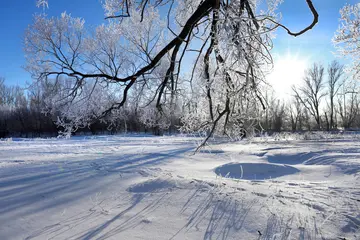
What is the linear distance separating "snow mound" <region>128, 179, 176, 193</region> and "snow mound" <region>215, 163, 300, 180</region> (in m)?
1.74

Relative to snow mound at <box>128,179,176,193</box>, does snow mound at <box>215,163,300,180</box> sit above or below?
A: below

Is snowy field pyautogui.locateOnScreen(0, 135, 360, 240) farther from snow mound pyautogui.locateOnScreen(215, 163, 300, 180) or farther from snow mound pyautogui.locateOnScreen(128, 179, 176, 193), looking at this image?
snow mound pyautogui.locateOnScreen(215, 163, 300, 180)

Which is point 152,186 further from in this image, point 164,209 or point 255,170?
point 255,170

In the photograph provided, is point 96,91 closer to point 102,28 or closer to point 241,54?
point 241,54

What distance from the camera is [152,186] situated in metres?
2.61

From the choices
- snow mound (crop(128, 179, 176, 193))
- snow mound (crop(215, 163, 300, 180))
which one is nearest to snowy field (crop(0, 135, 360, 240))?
snow mound (crop(128, 179, 176, 193))

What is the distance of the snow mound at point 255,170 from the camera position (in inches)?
167

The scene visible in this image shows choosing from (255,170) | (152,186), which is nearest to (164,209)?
(152,186)

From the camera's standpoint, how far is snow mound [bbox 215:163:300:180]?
424cm

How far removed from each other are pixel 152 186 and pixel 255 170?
2803 mm

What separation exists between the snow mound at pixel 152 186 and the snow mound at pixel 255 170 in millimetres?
1741

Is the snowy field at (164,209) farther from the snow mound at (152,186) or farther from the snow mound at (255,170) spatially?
the snow mound at (255,170)

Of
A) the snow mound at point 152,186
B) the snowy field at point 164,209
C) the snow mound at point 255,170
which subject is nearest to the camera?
the snowy field at point 164,209

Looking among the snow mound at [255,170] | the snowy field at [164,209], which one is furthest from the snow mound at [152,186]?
the snow mound at [255,170]
